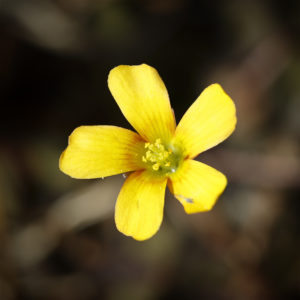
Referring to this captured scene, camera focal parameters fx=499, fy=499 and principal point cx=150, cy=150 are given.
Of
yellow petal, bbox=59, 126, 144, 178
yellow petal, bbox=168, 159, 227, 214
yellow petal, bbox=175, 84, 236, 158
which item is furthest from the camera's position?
yellow petal, bbox=59, 126, 144, 178

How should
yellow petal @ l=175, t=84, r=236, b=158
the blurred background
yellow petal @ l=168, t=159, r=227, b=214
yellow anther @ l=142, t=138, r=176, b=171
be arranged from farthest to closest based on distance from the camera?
the blurred background, yellow anther @ l=142, t=138, r=176, b=171, yellow petal @ l=175, t=84, r=236, b=158, yellow petal @ l=168, t=159, r=227, b=214

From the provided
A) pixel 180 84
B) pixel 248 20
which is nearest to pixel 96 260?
pixel 180 84

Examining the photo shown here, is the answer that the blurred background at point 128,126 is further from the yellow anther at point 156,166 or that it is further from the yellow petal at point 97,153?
the yellow petal at point 97,153

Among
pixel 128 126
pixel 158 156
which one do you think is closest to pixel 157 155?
pixel 158 156

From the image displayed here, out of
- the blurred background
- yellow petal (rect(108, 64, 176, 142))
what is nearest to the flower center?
yellow petal (rect(108, 64, 176, 142))

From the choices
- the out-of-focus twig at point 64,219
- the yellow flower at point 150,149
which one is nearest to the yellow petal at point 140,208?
the yellow flower at point 150,149

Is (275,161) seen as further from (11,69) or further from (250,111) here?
(11,69)

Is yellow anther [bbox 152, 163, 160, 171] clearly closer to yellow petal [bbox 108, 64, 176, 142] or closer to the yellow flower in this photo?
the yellow flower
